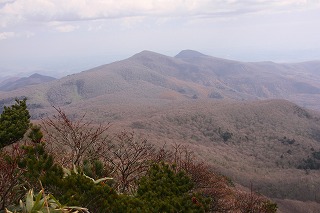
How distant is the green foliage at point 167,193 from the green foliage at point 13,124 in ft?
25.6

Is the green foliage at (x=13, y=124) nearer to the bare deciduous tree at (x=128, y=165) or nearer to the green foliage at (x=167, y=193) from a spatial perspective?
the bare deciduous tree at (x=128, y=165)

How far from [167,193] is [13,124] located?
898cm

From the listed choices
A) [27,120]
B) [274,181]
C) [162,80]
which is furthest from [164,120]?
[162,80]

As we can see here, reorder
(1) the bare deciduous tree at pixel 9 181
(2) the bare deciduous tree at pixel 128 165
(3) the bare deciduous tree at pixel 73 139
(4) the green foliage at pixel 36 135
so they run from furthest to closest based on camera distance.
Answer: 1. (2) the bare deciduous tree at pixel 128 165
2. (3) the bare deciduous tree at pixel 73 139
3. (4) the green foliage at pixel 36 135
4. (1) the bare deciduous tree at pixel 9 181

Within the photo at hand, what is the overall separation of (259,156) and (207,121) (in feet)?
60.9

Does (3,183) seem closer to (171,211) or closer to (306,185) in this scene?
(171,211)

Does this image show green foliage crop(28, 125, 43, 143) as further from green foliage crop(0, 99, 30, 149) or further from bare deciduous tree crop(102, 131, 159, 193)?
green foliage crop(0, 99, 30, 149)

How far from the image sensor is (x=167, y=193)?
33.8 ft

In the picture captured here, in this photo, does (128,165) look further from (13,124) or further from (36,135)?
(13,124)

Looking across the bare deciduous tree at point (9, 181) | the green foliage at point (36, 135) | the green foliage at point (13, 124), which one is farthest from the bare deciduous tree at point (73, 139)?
the bare deciduous tree at point (9, 181)

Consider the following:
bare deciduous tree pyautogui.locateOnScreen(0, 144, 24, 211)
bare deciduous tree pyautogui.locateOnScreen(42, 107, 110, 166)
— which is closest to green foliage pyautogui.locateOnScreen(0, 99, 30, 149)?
bare deciduous tree pyautogui.locateOnScreen(42, 107, 110, 166)

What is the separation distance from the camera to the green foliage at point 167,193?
944cm

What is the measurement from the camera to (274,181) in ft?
149

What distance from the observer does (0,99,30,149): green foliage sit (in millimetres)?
15344
